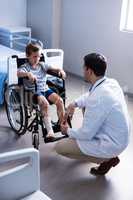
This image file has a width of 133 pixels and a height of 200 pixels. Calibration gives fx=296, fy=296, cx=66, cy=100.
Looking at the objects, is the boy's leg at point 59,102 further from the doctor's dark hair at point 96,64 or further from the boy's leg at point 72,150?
the doctor's dark hair at point 96,64

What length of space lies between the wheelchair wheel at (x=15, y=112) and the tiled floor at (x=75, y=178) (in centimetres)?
14

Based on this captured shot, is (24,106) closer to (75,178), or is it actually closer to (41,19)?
(75,178)

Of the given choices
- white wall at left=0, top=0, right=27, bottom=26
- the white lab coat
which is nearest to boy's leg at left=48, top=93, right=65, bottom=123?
the white lab coat

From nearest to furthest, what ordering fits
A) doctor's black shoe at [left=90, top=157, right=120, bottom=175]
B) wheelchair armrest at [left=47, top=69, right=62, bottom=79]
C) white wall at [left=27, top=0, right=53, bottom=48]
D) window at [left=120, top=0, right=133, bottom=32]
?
1. doctor's black shoe at [left=90, top=157, right=120, bottom=175]
2. wheelchair armrest at [left=47, top=69, right=62, bottom=79]
3. window at [left=120, top=0, right=133, bottom=32]
4. white wall at [left=27, top=0, right=53, bottom=48]

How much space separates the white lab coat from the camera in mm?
2102

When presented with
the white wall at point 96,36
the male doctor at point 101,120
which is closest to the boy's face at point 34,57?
the male doctor at point 101,120

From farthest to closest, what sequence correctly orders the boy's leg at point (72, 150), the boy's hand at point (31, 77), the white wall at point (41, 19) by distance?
the white wall at point (41, 19) < the boy's hand at point (31, 77) < the boy's leg at point (72, 150)

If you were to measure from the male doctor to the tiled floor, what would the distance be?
0.22 meters

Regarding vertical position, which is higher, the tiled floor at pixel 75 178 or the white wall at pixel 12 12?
the white wall at pixel 12 12

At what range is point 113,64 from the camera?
178 inches

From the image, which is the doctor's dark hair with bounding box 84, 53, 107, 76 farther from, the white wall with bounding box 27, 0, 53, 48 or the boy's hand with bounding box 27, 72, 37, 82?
the white wall with bounding box 27, 0, 53, 48

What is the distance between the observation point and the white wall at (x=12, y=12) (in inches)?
203

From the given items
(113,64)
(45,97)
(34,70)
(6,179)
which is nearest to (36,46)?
(34,70)

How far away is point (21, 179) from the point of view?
1.50m
